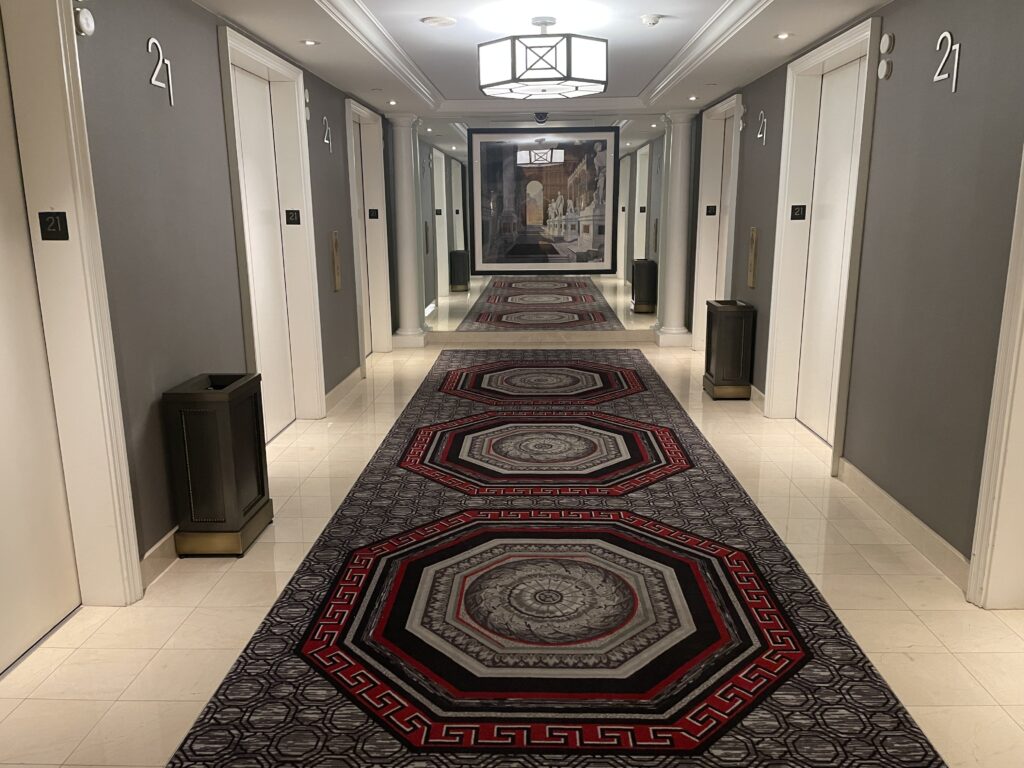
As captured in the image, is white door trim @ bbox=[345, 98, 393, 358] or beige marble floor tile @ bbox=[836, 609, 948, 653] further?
white door trim @ bbox=[345, 98, 393, 358]

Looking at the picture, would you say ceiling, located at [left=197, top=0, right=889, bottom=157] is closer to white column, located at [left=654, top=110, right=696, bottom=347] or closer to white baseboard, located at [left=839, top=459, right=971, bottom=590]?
white column, located at [left=654, top=110, right=696, bottom=347]

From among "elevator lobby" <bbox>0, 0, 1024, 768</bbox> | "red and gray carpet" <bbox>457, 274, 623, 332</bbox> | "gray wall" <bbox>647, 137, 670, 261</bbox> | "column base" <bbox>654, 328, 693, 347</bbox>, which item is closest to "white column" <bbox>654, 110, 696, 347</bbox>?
"column base" <bbox>654, 328, 693, 347</bbox>

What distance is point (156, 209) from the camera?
3678 mm

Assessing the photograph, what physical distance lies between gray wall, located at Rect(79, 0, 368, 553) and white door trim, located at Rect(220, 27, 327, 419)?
529 mm

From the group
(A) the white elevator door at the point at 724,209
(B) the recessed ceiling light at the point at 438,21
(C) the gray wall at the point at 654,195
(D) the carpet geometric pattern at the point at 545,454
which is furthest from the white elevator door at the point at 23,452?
(C) the gray wall at the point at 654,195

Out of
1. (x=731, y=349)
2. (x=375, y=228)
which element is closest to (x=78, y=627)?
(x=731, y=349)

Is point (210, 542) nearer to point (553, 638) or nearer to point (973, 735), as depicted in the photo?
point (553, 638)

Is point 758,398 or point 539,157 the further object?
point 539,157

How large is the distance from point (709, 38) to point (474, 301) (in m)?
8.67

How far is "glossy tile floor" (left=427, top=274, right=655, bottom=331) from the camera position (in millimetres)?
10984

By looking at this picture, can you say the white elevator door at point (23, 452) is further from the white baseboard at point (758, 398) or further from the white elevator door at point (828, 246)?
the white baseboard at point (758, 398)

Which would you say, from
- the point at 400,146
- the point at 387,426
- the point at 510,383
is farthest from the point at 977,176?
the point at 400,146

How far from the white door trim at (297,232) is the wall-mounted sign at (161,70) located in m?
1.15

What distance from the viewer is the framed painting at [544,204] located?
11.7 meters
